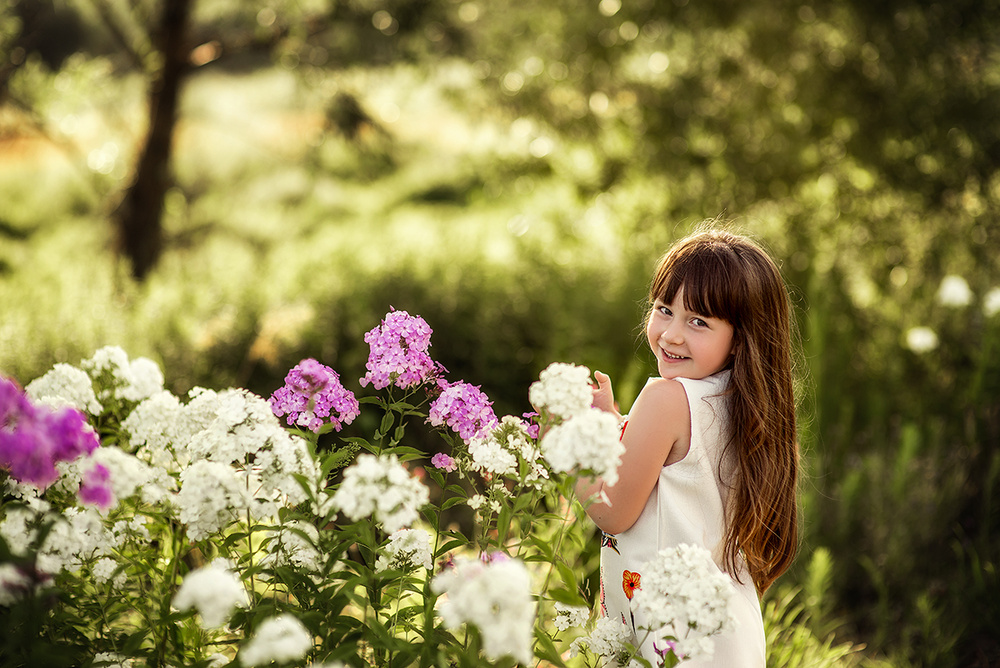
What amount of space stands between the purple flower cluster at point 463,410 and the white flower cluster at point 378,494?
37 centimetres

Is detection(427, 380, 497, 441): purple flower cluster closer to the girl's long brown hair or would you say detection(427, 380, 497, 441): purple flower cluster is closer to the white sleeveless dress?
the white sleeveless dress

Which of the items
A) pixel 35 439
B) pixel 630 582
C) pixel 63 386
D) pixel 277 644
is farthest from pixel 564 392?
pixel 63 386

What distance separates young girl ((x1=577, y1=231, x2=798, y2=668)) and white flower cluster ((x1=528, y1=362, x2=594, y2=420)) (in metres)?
0.45

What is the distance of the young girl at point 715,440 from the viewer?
195cm

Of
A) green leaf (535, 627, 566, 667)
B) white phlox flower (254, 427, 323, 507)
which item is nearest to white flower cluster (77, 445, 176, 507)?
white phlox flower (254, 427, 323, 507)

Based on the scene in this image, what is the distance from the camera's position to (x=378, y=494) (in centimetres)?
130

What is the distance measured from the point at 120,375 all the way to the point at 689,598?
4.93 ft

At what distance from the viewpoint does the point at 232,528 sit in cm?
238

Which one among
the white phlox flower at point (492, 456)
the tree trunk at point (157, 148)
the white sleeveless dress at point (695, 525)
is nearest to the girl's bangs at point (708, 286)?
the white sleeveless dress at point (695, 525)

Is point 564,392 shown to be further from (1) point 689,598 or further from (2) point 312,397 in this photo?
(2) point 312,397

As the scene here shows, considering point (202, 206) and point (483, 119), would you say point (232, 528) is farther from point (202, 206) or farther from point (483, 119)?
point (202, 206)

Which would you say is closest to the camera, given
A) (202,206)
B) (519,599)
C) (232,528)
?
(519,599)

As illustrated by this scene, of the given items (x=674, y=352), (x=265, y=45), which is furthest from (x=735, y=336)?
(x=265, y=45)

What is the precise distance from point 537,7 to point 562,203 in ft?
5.77
